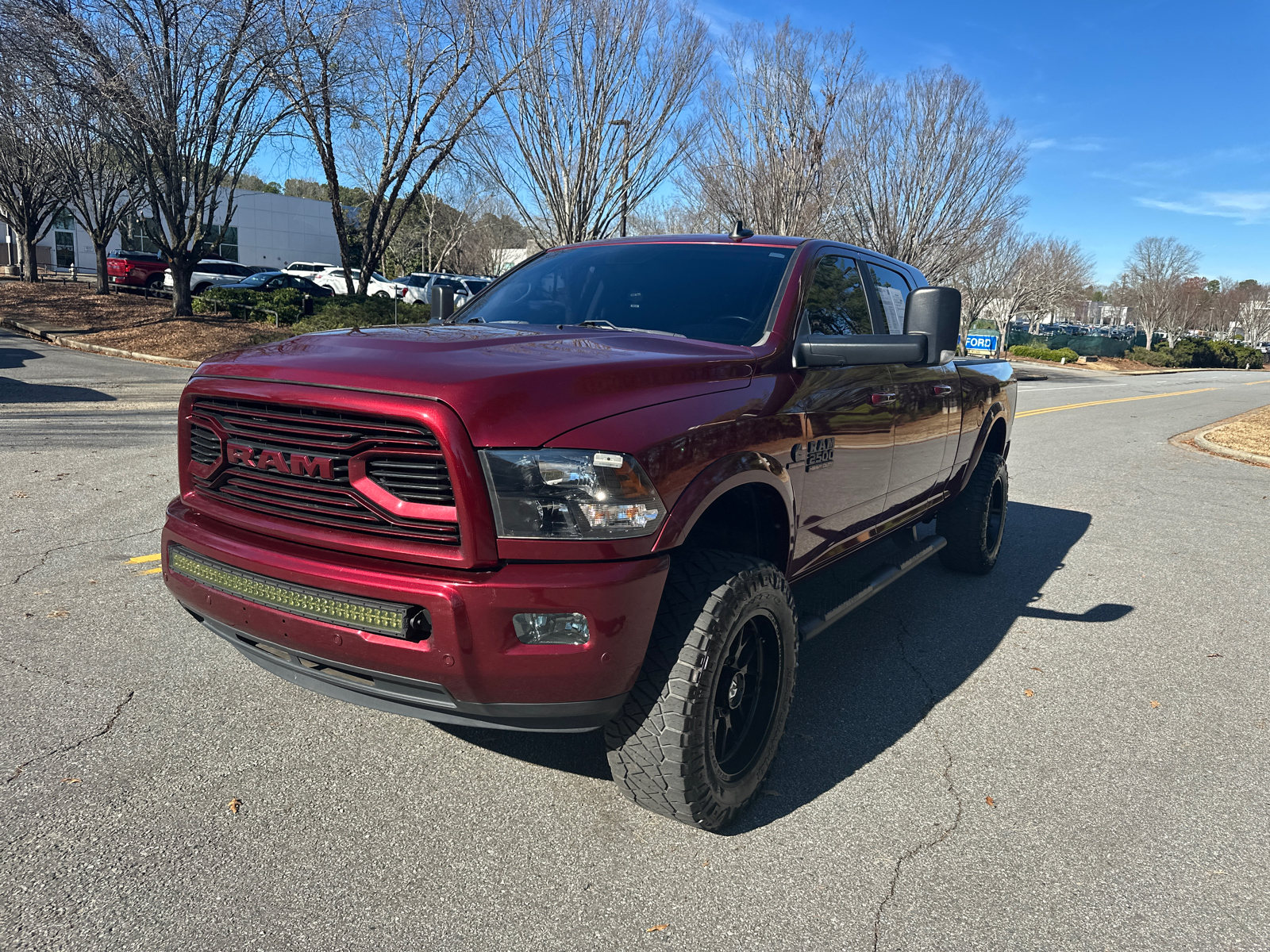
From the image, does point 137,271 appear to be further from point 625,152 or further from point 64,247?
point 64,247

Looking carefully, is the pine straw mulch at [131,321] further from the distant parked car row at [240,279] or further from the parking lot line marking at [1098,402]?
the parking lot line marking at [1098,402]

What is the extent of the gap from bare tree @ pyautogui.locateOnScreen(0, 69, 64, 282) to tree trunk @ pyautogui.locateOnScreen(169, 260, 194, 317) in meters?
3.84

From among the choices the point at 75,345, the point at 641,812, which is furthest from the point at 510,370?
the point at 75,345

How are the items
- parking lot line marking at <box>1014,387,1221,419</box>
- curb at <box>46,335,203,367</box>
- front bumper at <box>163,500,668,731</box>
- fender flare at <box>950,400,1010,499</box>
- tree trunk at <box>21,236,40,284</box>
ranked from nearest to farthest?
1. front bumper at <box>163,500,668,731</box>
2. fender flare at <box>950,400,1010,499</box>
3. curb at <box>46,335,203,367</box>
4. parking lot line marking at <box>1014,387,1221,419</box>
5. tree trunk at <box>21,236,40,284</box>

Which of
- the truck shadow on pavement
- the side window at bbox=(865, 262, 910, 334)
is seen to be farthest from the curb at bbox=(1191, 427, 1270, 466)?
the side window at bbox=(865, 262, 910, 334)

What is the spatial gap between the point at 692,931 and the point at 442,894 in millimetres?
693

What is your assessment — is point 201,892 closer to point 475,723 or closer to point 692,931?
point 475,723

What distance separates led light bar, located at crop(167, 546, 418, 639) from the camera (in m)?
2.36

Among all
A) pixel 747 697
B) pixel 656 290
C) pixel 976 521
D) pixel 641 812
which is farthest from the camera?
pixel 976 521

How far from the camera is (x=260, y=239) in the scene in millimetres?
60781

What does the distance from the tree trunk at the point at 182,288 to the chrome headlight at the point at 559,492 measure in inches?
858

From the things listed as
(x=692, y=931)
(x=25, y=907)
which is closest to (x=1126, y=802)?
(x=692, y=931)

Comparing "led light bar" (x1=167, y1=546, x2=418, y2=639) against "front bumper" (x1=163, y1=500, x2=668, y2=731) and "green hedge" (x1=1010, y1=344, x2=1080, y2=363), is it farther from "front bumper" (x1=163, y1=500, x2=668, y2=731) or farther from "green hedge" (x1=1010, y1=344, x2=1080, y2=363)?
"green hedge" (x1=1010, y1=344, x2=1080, y2=363)

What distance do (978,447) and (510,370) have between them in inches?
157
